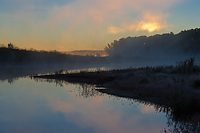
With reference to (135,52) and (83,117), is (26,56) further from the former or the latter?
(135,52)

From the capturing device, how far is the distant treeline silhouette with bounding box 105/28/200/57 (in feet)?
282

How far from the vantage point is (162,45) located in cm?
11075

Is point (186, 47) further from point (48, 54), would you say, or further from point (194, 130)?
point (194, 130)

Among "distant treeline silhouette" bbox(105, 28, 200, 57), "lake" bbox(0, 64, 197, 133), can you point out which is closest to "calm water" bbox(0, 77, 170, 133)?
"lake" bbox(0, 64, 197, 133)

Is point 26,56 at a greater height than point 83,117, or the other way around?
point 26,56

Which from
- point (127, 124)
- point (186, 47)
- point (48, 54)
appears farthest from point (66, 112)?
point (186, 47)

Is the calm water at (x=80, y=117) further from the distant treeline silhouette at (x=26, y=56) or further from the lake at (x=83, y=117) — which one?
the distant treeline silhouette at (x=26, y=56)

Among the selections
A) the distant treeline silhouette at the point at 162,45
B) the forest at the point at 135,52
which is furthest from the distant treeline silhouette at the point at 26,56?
the distant treeline silhouette at the point at 162,45

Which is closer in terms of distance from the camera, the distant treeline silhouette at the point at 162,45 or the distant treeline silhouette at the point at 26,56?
the distant treeline silhouette at the point at 26,56

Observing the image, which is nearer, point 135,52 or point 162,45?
point 162,45

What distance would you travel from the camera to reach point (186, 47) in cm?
8806

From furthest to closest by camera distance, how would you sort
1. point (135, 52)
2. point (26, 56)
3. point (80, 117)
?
point (135, 52), point (26, 56), point (80, 117)

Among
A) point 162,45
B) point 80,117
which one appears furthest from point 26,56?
point 162,45

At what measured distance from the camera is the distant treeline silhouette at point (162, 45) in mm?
85887
